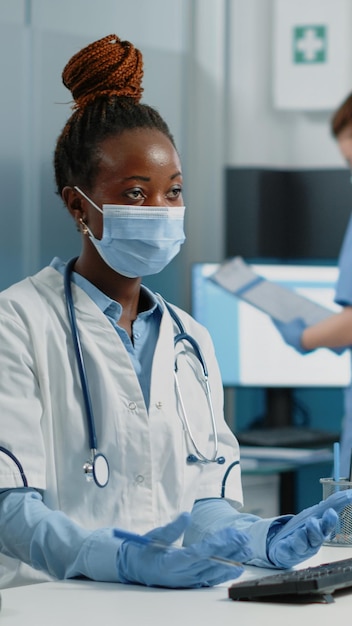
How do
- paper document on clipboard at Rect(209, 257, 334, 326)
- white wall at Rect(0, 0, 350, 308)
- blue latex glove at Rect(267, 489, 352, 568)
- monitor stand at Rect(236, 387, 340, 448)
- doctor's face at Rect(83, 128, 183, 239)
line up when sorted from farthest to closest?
monitor stand at Rect(236, 387, 340, 448)
paper document on clipboard at Rect(209, 257, 334, 326)
white wall at Rect(0, 0, 350, 308)
doctor's face at Rect(83, 128, 183, 239)
blue latex glove at Rect(267, 489, 352, 568)

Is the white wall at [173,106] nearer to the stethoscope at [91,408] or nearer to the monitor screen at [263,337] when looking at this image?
the monitor screen at [263,337]

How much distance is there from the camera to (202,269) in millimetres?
3293

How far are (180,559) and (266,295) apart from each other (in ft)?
6.04

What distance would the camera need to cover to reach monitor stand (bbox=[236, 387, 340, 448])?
315cm

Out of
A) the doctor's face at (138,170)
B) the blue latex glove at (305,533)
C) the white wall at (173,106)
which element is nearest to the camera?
the blue latex glove at (305,533)

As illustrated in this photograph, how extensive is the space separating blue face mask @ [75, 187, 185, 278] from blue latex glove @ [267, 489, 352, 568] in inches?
18.1

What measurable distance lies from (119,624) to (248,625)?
0.14 m

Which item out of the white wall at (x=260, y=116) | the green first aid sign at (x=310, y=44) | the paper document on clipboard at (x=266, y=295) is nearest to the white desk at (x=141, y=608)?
the paper document on clipboard at (x=266, y=295)

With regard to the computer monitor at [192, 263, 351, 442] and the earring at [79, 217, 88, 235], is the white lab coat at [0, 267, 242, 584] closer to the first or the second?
the earring at [79, 217, 88, 235]

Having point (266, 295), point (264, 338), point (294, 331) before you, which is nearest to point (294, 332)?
point (294, 331)

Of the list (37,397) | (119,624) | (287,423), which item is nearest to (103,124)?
(37,397)

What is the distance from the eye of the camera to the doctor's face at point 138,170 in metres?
1.52

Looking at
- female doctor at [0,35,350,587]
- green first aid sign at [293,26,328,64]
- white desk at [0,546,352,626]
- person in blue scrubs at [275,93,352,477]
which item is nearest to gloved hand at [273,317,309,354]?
person in blue scrubs at [275,93,352,477]

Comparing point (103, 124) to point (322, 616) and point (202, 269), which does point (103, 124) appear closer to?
point (322, 616)
